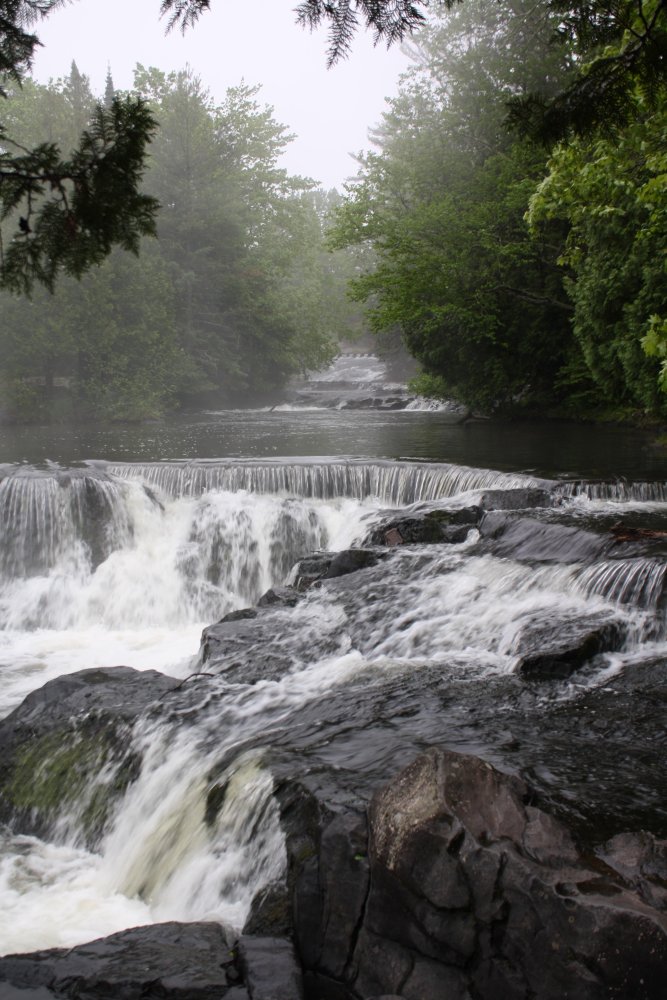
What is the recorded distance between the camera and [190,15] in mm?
4266

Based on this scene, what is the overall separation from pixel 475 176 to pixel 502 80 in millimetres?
2349

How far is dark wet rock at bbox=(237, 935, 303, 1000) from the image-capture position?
369 centimetres

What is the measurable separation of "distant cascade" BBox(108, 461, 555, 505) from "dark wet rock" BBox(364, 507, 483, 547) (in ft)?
6.45

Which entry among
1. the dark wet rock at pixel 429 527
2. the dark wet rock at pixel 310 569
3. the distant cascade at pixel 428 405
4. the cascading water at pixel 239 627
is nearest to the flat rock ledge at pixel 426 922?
the cascading water at pixel 239 627

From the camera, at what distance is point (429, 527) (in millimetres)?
10773

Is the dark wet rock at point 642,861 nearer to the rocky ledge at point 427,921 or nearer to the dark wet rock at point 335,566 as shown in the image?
the rocky ledge at point 427,921

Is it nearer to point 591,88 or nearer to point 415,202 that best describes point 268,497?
point 591,88

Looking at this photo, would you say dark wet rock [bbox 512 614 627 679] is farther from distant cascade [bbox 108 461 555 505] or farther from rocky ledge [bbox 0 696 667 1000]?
distant cascade [bbox 108 461 555 505]

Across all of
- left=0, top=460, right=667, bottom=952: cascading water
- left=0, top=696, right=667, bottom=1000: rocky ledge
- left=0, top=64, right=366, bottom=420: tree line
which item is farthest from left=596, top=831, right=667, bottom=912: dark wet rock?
left=0, top=64, right=366, bottom=420: tree line

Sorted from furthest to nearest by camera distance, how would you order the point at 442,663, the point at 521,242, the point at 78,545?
the point at 521,242 < the point at 78,545 < the point at 442,663

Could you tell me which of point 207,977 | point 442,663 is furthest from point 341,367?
point 207,977

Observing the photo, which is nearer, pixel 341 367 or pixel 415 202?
pixel 415 202

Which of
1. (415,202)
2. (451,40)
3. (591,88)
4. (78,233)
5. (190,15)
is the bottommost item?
(78,233)

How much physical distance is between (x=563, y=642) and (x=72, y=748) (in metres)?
3.87
